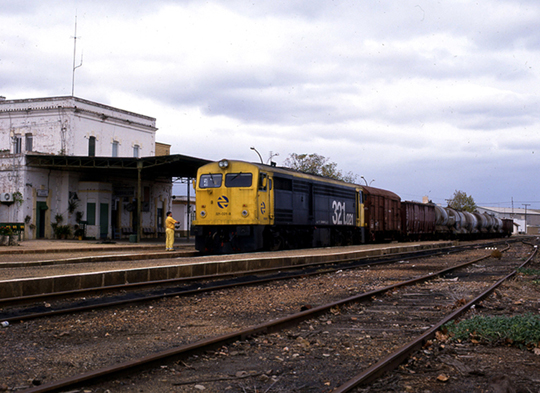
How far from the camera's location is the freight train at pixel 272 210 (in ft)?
60.6

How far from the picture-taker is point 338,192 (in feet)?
82.5

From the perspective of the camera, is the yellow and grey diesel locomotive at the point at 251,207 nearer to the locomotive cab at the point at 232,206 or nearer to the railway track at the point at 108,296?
the locomotive cab at the point at 232,206

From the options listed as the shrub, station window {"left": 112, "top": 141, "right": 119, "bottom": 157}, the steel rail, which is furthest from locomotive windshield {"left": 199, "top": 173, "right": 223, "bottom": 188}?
station window {"left": 112, "top": 141, "right": 119, "bottom": 157}

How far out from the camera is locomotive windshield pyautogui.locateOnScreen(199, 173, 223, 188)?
19347mm

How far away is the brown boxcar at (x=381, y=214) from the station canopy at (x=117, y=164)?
376 inches

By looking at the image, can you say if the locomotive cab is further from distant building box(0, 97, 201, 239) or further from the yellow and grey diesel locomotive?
distant building box(0, 97, 201, 239)

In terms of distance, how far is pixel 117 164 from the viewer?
30.0 m

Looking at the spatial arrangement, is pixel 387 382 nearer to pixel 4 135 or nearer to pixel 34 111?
pixel 34 111

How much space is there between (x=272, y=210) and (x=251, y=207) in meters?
1.11

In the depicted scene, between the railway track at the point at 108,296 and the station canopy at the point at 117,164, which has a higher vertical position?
the station canopy at the point at 117,164

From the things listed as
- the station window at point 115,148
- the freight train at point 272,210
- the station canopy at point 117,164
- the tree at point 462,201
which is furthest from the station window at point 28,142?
the tree at point 462,201

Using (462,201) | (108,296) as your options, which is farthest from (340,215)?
(462,201)

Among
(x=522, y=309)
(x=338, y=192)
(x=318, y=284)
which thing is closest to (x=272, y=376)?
(x=522, y=309)

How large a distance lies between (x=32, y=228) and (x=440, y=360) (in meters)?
30.3
